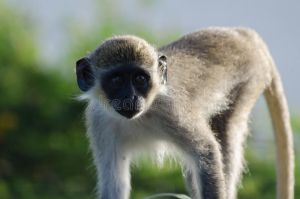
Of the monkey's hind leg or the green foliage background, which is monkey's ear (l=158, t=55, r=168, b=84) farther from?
the green foliage background

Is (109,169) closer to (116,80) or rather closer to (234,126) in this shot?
(116,80)

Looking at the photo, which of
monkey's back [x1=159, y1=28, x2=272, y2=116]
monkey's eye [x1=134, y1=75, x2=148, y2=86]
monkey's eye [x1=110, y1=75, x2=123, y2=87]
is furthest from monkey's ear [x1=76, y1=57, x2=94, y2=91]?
monkey's back [x1=159, y1=28, x2=272, y2=116]

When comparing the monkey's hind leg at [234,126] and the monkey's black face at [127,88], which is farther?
the monkey's hind leg at [234,126]

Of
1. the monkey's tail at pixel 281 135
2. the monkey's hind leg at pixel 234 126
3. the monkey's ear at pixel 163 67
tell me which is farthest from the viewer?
the monkey's tail at pixel 281 135

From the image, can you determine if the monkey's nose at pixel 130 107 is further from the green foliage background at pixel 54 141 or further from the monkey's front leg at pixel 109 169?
the green foliage background at pixel 54 141

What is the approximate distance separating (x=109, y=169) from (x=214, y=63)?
45.4 inches

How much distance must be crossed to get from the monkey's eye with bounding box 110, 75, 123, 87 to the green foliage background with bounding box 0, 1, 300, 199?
4808mm

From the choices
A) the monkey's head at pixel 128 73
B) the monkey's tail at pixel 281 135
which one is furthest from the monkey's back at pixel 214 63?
the monkey's head at pixel 128 73

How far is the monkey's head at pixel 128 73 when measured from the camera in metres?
Result: 7.45

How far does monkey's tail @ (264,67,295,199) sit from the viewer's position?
8.89 m

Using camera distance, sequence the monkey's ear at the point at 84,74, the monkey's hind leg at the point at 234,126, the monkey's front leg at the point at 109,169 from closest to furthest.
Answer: the monkey's ear at the point at 84,74 → the monkey's front leg at the point at 109,169 → the monkey's hind leg at the point at 234,126

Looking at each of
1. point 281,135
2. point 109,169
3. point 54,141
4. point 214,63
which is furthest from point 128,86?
point 54,141

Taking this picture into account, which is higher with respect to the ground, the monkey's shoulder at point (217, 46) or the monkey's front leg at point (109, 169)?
the monkey's shoulder at point (217, 46)

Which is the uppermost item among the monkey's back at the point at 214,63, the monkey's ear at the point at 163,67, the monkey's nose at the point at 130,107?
the monkey's back at the point at 214,63
